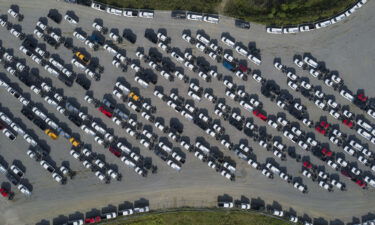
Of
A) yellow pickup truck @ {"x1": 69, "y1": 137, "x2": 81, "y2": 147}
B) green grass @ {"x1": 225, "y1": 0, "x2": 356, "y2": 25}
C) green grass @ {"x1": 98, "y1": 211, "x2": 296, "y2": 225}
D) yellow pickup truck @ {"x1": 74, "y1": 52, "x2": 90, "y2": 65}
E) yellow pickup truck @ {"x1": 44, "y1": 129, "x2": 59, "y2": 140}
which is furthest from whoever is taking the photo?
yellow pickup truck @ {"x1": 74, "y1": 52, "x2": 90, "y2": 65}

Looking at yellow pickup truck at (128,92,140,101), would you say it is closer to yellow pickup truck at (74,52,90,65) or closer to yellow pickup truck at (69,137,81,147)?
yellow pickup truck at (74,52,90,65)

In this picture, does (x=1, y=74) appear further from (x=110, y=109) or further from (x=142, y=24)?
(x=142, y=24)

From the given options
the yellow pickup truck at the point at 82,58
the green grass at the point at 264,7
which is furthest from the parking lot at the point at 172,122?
the green grass at the point at 264,7

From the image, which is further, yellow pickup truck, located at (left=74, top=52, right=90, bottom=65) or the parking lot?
yellow pickup truck, located at (left=74, top=52, right=90, bottom=65)

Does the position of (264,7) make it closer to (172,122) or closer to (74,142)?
(172,122)

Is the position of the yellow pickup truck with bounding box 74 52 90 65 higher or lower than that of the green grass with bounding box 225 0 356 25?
lower

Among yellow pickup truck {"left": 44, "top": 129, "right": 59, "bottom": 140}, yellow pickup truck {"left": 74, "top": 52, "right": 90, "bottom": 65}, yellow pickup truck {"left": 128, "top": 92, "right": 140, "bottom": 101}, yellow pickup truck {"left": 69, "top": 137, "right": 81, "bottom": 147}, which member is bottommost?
yellow pickup truck {"left": 69, "top": 137, "right": 81, "bottom": 147}

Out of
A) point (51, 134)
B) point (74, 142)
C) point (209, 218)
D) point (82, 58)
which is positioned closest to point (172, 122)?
point (74, 142)

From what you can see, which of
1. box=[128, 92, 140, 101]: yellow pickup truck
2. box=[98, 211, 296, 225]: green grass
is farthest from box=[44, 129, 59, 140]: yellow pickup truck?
box=[98, 211, 296, 225]: green grass
